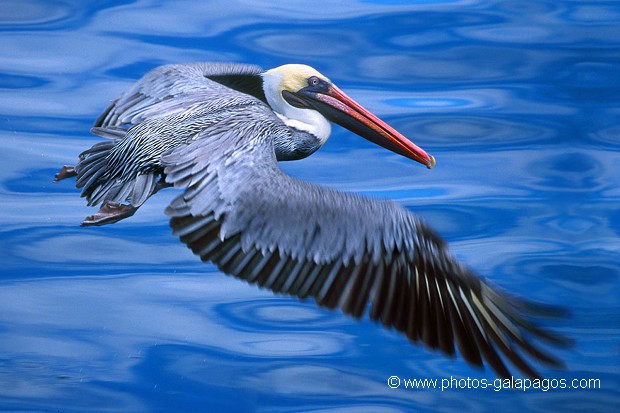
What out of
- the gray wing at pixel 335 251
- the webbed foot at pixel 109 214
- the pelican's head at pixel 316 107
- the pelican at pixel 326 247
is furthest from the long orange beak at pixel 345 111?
the webbed foot at pixel 109 214

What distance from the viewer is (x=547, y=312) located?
179 inches

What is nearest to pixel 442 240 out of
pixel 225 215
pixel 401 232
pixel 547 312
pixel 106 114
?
pixel 401 232

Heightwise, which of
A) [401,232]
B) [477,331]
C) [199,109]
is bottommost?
[477,331]

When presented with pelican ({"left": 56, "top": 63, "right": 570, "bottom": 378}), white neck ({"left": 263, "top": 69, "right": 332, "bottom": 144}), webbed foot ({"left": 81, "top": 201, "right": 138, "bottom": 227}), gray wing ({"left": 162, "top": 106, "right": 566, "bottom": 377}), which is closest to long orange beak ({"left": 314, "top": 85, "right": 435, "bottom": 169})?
white neck ({"left": 263, "top": 69, "right": 332, "bottom": 144})

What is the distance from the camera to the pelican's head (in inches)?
258

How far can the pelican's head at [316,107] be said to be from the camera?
6.55 m

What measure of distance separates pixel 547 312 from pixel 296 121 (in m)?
2.52

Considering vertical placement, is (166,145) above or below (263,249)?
above

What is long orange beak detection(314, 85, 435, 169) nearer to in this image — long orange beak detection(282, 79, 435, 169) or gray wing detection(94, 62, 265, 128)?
long orange beak detection(282, 79, 435, 169)

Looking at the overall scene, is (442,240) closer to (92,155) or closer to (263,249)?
(263,249)

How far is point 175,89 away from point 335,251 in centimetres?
219

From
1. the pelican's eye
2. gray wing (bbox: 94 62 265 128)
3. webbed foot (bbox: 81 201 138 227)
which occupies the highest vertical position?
the pelican's eye

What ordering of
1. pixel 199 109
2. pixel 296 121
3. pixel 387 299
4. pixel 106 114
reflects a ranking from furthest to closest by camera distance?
pixel 106 114, pixel 296 121, pixel 199 109, pixel 387 299

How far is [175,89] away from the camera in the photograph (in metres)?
6.64
